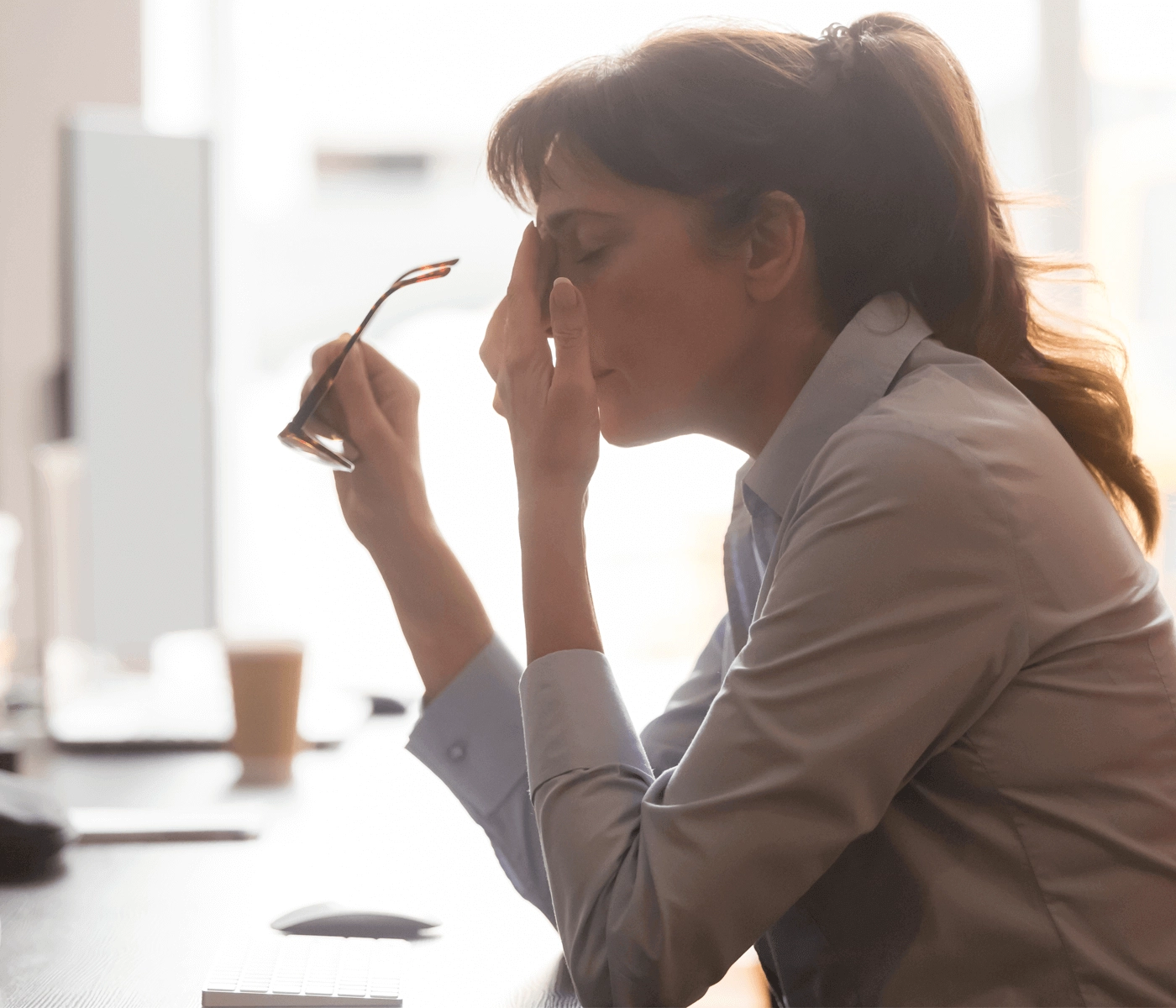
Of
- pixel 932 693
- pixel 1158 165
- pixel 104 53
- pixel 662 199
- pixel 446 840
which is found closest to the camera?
pixel 932 693

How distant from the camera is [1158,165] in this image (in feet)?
9.89

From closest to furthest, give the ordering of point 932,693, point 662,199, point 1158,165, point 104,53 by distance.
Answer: point 932,693 < point 662,199 < point 104,53 < point 1158,165

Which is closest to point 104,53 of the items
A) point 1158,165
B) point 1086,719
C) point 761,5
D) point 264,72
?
point 264,72

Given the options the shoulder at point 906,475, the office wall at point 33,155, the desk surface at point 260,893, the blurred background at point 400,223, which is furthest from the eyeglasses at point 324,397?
the office wall at point 33,155

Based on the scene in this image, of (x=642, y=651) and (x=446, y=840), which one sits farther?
(x=642, y=651)

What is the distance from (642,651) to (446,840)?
2146mm

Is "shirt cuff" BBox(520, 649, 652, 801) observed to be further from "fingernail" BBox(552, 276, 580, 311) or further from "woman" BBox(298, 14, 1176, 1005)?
"fingernail" BBox(552, 276, 580, 311)

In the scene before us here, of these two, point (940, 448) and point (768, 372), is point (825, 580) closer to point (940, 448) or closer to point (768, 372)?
point (940, 448)

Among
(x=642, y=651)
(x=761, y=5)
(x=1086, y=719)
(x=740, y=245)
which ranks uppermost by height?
(x=761, y=5)

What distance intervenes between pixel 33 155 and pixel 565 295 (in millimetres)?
2378

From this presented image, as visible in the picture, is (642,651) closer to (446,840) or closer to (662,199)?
(446,840)

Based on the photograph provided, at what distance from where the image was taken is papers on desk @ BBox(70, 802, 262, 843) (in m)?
1.04

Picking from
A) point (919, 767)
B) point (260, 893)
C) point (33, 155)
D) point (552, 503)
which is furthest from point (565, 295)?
point (33, 155)

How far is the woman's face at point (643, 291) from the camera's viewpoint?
33.3 inches
